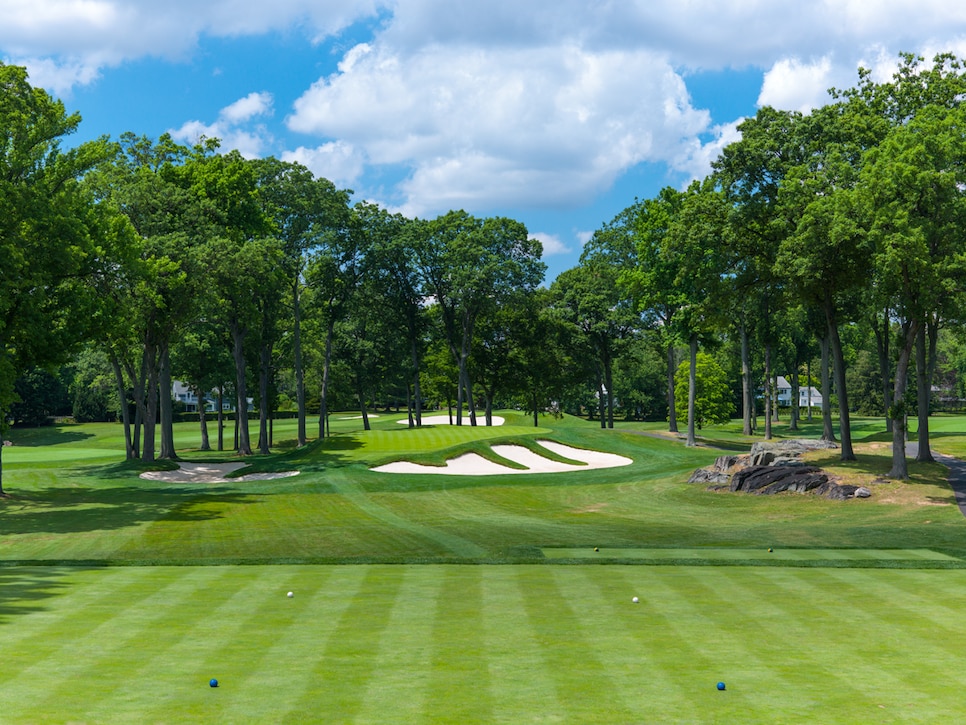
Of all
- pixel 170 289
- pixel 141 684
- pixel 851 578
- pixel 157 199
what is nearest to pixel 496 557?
pixel 851 578

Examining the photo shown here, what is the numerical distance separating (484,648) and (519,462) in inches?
1553

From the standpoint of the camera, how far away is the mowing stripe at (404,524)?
2222 centimetres

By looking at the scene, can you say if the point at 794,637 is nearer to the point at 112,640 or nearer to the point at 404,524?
the point at 112,640

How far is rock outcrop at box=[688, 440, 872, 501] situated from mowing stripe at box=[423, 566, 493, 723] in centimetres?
2330

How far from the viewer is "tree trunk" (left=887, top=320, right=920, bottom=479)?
34.2 meters

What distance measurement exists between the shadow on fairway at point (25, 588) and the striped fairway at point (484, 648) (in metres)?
0.09

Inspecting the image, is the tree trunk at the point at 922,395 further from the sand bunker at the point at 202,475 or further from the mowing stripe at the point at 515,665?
the sand bunker at the point at 202,475

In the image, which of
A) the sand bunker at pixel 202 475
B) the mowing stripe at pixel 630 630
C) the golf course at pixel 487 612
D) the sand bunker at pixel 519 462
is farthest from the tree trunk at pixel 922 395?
the sand bunker at pixel 202 475

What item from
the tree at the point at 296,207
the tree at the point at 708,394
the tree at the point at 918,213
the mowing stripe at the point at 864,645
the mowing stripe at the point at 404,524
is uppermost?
the tree at the point at 296,207

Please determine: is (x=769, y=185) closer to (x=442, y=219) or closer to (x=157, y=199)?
(x=157, y=199)

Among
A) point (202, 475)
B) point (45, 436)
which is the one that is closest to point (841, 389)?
point (202, 475)

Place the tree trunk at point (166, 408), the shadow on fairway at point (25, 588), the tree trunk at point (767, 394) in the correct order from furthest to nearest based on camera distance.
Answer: the tree trunk at point (767, 394) → the tree trunk at point (166, 408) → the shadow on fairway at point (25, 588)

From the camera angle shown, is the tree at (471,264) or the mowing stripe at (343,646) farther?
the tree at (471,264)

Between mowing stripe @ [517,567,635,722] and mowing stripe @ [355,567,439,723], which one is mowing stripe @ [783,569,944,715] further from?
mowing stripe @ [355,567,439,723]
